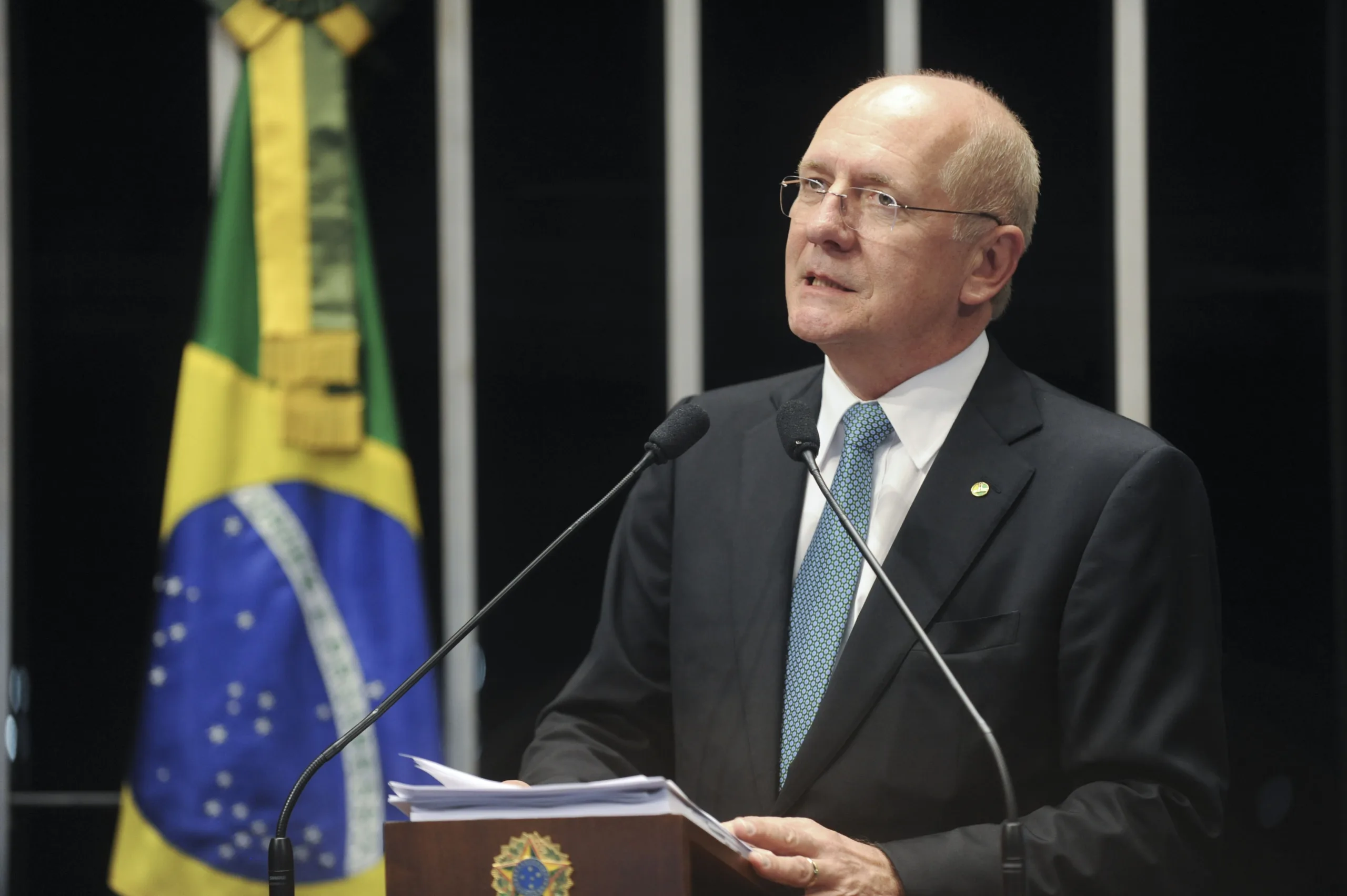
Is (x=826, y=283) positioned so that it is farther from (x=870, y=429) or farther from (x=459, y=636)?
(x=459, y=636)

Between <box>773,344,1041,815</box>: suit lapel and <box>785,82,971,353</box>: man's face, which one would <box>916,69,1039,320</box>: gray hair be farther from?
<box>773,344,1041,815</box>: suit lapel

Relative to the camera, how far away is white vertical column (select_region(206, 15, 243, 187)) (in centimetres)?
331

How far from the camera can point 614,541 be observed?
218 cm

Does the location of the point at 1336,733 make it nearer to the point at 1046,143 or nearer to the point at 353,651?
the point at 1046,143

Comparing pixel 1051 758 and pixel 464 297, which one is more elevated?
pixel 464 297

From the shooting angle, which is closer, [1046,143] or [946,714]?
[946,714]

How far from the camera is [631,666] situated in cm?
210

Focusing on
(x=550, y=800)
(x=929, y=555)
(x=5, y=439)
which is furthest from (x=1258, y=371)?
(x=5, y=439)

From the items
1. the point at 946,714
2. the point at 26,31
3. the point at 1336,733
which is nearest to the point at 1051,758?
the point at 946,714

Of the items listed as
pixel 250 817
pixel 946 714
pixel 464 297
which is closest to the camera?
pixel 946 714

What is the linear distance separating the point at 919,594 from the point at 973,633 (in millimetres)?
83

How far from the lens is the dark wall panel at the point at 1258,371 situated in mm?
3191

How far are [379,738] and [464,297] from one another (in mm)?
1022

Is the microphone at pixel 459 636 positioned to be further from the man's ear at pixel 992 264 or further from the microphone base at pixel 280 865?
the man's ear at pixel 992 264
